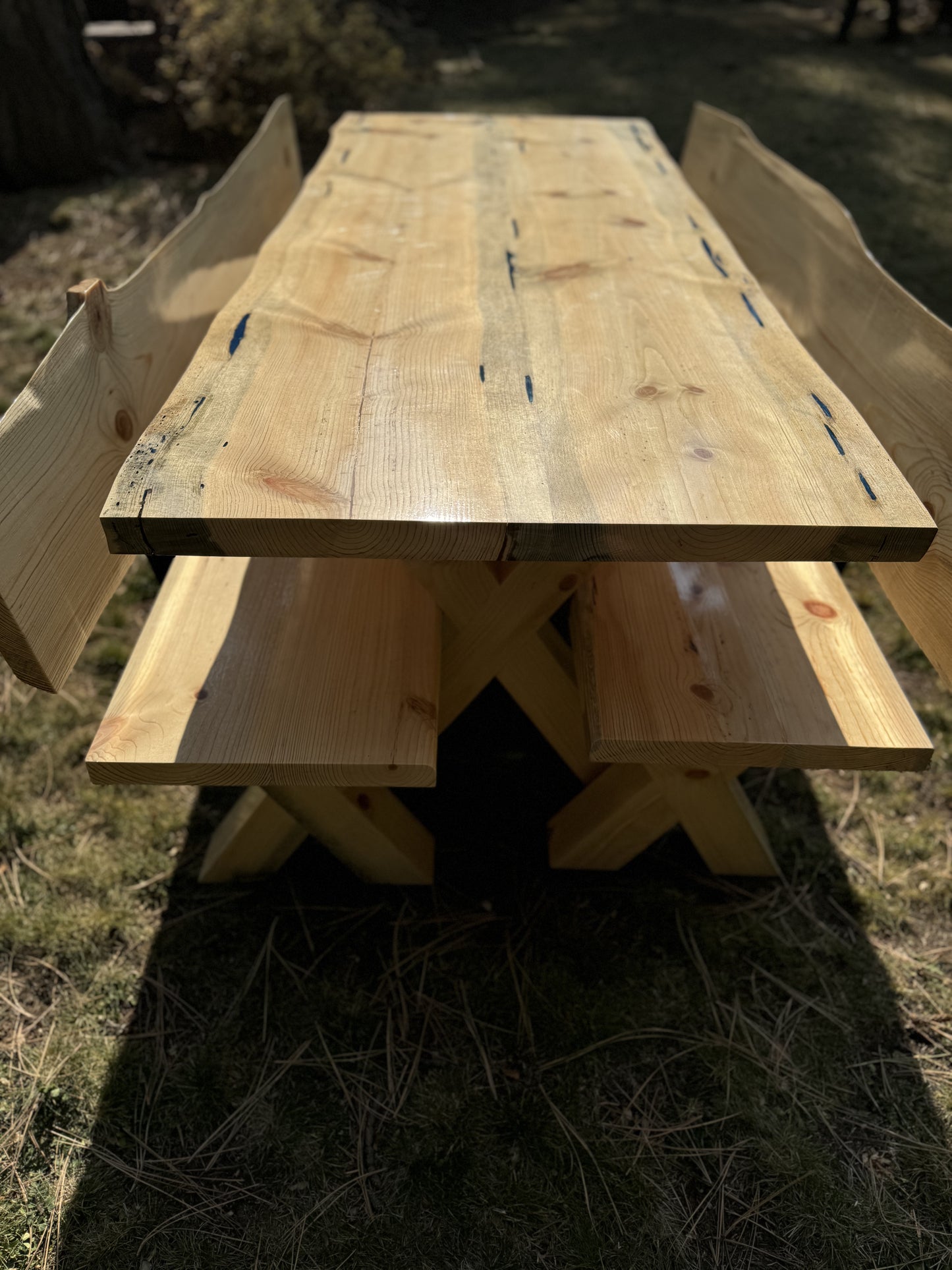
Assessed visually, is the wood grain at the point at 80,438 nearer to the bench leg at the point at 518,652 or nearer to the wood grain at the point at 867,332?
the bench leg at the point at 518,652

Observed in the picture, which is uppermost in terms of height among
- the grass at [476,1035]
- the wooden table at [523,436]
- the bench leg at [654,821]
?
the wooden table at [523,436]

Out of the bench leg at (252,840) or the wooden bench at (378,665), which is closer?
the wooden bench at (378,665)

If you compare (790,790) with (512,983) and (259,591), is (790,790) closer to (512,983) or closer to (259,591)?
(512,983)

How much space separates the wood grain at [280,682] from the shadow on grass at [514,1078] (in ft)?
1.78

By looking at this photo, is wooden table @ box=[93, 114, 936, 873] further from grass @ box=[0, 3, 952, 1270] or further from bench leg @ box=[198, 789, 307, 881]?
bench leg @ box=[198, 789, 307, 881]

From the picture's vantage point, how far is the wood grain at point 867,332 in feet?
4.44

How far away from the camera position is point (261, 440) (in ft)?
3.86

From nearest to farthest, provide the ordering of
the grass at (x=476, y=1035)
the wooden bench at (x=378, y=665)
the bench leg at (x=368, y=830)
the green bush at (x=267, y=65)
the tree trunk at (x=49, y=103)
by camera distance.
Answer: the wooden bench at (x=378, y=665) < the grass at (x=476, y=1035) < the bench leg at (x=368, y=830) < the tree trunk at (x=49, y=103) < the green bush at (x=267, y=65)

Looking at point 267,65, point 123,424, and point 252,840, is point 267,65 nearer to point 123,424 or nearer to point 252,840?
point 123,424

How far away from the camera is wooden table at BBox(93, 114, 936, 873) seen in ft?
3.54

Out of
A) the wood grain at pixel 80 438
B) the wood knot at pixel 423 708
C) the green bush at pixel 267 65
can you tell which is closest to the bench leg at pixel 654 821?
the wood knot at pixel 423 708

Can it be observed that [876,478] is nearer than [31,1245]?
Yes

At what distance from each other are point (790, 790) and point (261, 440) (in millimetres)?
1544

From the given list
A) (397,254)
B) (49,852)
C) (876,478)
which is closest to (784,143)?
(397,254)
